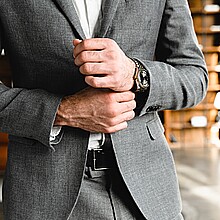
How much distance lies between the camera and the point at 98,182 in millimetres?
1325

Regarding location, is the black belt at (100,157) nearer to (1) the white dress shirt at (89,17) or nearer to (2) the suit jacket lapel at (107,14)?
(1) the white dress shirt at (89,17)

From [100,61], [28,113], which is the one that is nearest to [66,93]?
[28,113]

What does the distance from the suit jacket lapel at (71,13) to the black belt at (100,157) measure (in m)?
0.26

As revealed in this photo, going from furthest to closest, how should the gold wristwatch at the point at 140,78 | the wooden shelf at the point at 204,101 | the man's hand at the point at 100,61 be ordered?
the wooden shelf at the point at 204,101 < the gold wristwatch at the point at 140,78 < the man's hand at the point at 100,61

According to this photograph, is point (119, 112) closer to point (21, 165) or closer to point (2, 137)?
point (21, 165)

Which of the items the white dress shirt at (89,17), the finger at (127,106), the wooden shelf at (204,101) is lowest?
the wooden shelf at (204,101)

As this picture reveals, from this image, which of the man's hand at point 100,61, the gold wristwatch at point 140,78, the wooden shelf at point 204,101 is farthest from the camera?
the wooden shelf at point 204,101

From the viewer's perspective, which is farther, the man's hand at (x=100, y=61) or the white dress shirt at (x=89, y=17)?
the white dress shirt at (x=89, y=17)

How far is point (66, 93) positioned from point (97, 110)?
0.14 meters

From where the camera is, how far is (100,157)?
1306 mm

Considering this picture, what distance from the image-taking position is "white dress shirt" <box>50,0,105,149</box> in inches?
50.4

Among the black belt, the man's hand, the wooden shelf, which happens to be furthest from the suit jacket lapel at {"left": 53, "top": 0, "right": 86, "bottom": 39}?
the wooden shelf

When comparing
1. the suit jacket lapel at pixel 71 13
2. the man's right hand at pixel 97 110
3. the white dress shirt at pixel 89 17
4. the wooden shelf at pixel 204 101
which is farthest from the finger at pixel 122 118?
the wooden shelf at pixel 204 101

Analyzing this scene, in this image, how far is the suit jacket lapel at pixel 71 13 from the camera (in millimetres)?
1232
